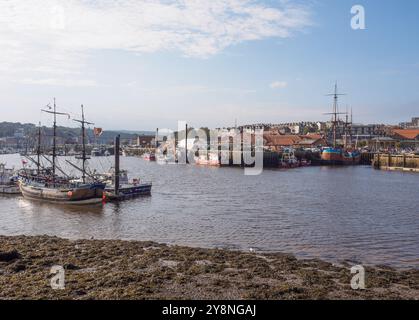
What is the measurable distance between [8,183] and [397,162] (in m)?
72.7

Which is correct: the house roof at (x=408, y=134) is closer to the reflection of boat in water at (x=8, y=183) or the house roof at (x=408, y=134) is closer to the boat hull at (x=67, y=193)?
the reflection of boat in water at (x=8, y=183)

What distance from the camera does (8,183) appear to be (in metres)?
52.3

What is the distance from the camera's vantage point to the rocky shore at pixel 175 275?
14.9 metres

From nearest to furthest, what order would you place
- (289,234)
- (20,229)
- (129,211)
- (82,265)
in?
(82,265) < (289,234) < (20,229) < (129,211)

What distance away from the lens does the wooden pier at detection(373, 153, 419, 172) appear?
8492cm

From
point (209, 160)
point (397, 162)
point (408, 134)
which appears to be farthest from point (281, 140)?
point (397, 162)

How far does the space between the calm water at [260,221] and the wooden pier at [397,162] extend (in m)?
37.5

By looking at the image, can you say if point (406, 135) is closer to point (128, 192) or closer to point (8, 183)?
point (128, 192)

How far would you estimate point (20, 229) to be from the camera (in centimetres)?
2944

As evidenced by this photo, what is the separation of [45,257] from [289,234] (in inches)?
573

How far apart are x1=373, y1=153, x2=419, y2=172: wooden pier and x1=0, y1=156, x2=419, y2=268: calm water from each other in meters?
37.5
